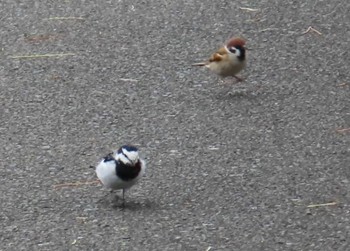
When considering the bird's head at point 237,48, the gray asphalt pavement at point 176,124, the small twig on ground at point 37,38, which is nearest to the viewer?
the gray asphalt pavement at point 176,124

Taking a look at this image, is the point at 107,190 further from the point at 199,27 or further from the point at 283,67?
the point at 199,27

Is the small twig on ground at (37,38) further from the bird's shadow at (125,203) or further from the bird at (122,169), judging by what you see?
the bird at (122,169)

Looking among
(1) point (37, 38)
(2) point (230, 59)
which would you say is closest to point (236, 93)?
(2) point (230, 59)

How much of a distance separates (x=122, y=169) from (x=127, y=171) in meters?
0.03

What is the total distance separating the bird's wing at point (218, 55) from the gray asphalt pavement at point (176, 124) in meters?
0.24

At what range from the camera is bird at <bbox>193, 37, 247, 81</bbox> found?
29.5 ft

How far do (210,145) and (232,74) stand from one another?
1337 millimetres

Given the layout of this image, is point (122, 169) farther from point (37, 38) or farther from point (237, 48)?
point (37, 38)

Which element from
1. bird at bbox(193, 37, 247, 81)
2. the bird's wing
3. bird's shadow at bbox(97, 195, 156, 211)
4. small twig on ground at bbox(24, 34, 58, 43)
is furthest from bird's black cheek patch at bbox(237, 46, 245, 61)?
bird's shadow at bbox(97, 195, 156, 211)

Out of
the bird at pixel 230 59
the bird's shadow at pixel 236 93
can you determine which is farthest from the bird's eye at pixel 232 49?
the bird's shadow at pixel 236 93

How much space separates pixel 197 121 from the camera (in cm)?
837

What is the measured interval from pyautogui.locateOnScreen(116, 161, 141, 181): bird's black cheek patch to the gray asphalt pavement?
0.26m

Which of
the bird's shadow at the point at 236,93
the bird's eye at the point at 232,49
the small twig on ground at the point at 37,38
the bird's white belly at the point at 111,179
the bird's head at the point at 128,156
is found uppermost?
the bird's head at the point at 128,156

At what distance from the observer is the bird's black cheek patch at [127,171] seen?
21.9ft
